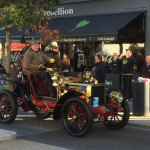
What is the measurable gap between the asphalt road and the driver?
91cm

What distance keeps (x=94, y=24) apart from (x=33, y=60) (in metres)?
8.62

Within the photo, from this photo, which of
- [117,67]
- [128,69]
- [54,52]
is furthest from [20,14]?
[128,69]

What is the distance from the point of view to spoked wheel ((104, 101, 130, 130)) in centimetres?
759

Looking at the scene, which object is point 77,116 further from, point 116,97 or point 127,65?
point 127,65

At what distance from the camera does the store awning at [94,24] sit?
15469 millimetres

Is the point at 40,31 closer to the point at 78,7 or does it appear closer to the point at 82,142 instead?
the point at 78,7

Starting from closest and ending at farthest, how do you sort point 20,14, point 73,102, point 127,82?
point 73,102 → point 20,14 → point 127,82

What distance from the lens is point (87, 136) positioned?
712 cm

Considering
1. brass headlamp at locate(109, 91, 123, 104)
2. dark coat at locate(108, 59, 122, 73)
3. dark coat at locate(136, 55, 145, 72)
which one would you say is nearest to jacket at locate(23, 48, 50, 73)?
brass headlamp at locate(109, 91, 123, 104)

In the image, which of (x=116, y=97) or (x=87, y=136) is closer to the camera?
(x=87, y=136)

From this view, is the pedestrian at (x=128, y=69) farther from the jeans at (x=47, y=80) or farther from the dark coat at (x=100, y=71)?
the jeans at (x=47, y=80)

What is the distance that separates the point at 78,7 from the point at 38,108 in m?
10.8

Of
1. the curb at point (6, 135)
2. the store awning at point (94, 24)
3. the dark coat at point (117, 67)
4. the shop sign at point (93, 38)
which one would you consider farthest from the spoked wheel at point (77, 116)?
the store awning at point (94, 24)

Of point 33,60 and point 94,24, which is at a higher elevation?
point 94,24
